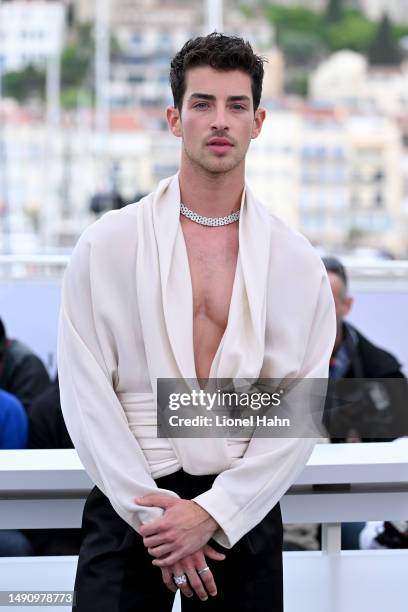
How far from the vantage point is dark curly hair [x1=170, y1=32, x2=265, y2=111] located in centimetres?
225

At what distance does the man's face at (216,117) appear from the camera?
7.36ft

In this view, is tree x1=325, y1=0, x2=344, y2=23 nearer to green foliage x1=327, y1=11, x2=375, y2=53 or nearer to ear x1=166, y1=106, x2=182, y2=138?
green foliage x1=327, y1=11, x2=375, y2=53

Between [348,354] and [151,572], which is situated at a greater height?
[348,354]

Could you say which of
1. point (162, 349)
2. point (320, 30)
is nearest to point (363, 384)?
point (162, 349)

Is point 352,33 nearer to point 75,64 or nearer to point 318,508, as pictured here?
point 75,64

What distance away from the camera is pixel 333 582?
2.89 meters

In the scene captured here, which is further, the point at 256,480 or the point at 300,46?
the point at 300,46

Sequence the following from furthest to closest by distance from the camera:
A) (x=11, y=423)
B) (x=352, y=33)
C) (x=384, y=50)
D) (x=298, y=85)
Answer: (x=384, y=50), (x=298, y=85), (x=352, y=33), (x=11, y=423)

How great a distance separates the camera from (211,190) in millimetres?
2305

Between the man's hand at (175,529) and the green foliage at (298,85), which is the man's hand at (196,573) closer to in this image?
the man's hand at (175,529)

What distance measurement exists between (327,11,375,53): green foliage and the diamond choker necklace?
105 meters

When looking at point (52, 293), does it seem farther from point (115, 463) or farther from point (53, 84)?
point (53, 84)

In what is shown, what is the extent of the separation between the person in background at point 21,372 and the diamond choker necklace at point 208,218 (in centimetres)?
282

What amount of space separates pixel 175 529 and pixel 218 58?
0.84 metres
